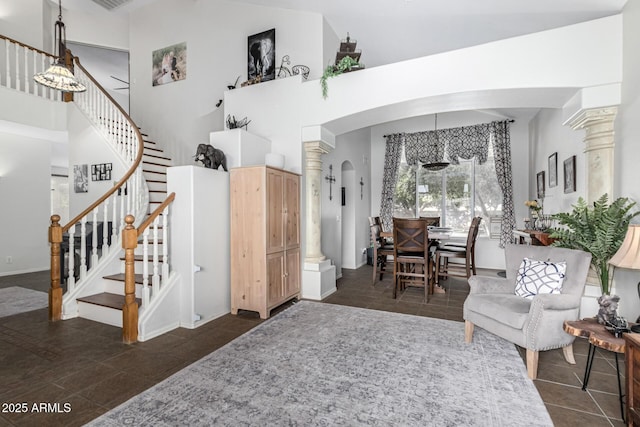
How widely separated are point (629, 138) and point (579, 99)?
60 centimetres

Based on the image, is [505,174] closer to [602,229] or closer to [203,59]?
[602,229]

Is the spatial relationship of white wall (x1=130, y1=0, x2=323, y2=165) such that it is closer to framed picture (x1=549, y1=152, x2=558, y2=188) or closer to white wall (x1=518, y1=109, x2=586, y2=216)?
white wall (x1=518, y1=109, x2=586, y2=216)

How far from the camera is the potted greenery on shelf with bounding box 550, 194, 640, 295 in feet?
7.95

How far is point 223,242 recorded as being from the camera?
3.56m

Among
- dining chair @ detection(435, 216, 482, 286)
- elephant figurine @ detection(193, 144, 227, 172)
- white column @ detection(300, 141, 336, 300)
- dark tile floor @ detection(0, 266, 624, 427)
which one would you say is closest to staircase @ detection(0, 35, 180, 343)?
dark tile floor @ detection(0, 266, 624, 427)

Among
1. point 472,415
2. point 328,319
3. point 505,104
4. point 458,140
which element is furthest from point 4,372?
Result: point 458,140

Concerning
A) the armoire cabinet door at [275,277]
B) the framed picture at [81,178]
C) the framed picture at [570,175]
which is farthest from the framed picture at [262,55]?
the framed picture at [570,175]

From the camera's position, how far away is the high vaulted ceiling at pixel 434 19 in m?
3.15

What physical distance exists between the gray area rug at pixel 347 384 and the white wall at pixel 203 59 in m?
2.67

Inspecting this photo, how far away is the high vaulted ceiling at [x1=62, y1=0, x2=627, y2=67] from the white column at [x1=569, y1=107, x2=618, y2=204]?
990 mm

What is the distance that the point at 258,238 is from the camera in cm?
341

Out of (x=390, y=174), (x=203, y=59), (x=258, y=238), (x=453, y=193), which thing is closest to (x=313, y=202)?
(x=258, y=238)

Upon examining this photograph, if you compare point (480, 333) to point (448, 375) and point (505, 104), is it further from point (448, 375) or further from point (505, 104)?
point (505, 104)

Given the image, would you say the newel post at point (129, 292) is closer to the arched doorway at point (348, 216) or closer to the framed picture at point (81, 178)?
the framed picture at point (81, 178)
